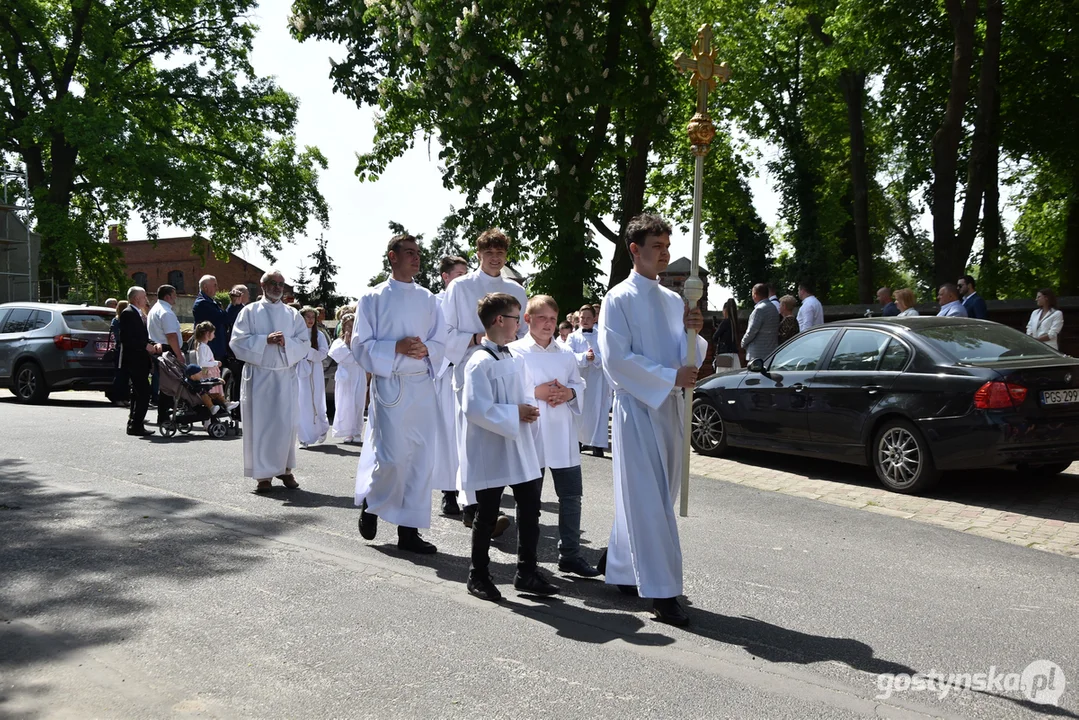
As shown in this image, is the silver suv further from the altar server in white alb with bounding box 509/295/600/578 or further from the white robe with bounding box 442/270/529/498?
the altar server in white alb with bounding box 509/295/600/578

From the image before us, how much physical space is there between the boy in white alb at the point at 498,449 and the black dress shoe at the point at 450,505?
2794 millimetres

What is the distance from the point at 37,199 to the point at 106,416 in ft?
68.0

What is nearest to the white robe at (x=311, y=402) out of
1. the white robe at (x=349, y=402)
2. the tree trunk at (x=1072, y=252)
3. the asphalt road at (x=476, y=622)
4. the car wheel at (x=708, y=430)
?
the white robe at (x=349, y=402)

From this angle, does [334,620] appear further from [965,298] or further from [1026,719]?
[965,298]

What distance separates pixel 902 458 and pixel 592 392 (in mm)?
4219

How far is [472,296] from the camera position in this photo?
8453 millimetres

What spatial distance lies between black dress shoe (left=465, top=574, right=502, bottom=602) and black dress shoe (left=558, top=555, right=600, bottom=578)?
2.16 feet

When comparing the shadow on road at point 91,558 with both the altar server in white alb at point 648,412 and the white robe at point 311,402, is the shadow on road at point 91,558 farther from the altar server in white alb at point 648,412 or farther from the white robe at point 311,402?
the white robe at point 311,402

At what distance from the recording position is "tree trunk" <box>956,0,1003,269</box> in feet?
64.2

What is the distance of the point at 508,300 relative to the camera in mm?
5938

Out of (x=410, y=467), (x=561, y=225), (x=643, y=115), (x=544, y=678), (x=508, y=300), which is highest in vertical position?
(x=643, y=115)

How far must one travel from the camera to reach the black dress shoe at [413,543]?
7180mm

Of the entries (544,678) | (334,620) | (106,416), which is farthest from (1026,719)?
(106,416)

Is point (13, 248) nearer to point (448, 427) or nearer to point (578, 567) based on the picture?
point (448, 427)
